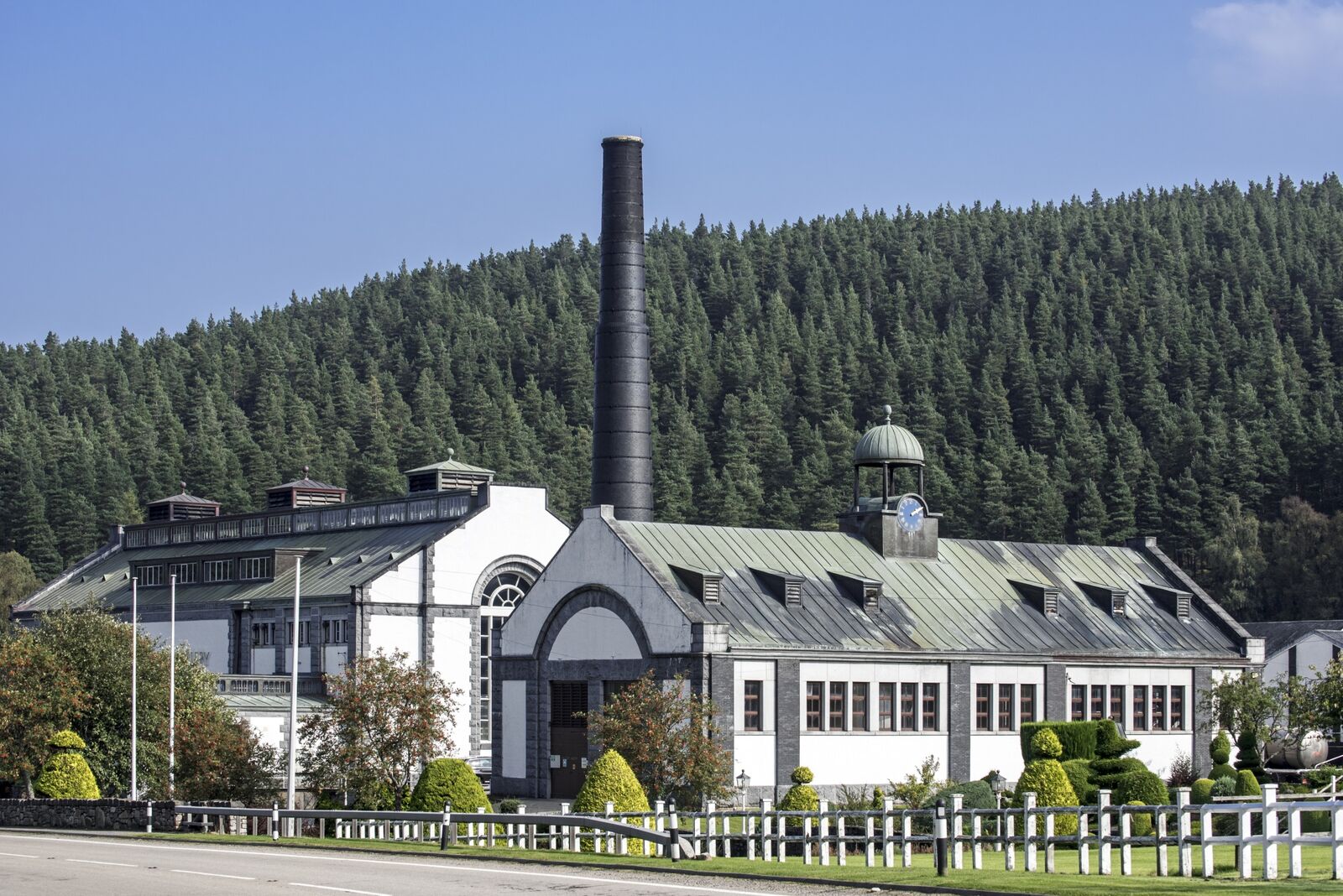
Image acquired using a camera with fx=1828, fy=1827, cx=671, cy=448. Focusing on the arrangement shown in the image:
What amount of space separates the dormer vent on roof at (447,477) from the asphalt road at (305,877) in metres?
57.7

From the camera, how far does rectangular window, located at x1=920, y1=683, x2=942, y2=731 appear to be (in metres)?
60.5

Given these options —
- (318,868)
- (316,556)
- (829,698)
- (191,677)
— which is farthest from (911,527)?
(318,868)

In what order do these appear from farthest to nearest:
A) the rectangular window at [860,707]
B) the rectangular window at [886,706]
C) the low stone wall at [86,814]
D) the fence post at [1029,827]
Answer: the rectangular window at [886,706] → the rectangular window at [860,707] → the low stone wall at [86,814] → the fence post at [1029,827]

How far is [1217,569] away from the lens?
14088 cm

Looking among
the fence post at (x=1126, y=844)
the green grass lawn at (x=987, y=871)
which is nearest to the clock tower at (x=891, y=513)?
the green grass lawn at (x=987, y=871)

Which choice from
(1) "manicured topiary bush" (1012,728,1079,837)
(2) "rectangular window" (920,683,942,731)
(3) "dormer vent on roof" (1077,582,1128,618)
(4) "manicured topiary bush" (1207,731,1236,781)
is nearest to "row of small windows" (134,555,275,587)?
(2) "rectangular window" (920,683,942,731)

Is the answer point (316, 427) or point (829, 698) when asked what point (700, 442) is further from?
point (829, 698)

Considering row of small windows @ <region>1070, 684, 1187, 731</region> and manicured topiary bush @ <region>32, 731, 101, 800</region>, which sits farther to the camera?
row of small windows @ <region>1070, 684, 1187, 731</region>

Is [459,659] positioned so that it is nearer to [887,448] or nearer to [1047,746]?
[887,448]

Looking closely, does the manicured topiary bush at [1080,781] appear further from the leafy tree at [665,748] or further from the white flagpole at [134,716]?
the white flagpole at [134,716]

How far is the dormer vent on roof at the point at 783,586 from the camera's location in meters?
59.6

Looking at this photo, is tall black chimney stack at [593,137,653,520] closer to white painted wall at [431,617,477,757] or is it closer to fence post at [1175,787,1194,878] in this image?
white painted wall at [431,617,477,757]

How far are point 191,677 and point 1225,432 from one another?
11512 centimetres

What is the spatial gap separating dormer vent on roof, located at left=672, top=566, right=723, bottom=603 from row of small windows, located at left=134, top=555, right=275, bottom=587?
35.6 meters
